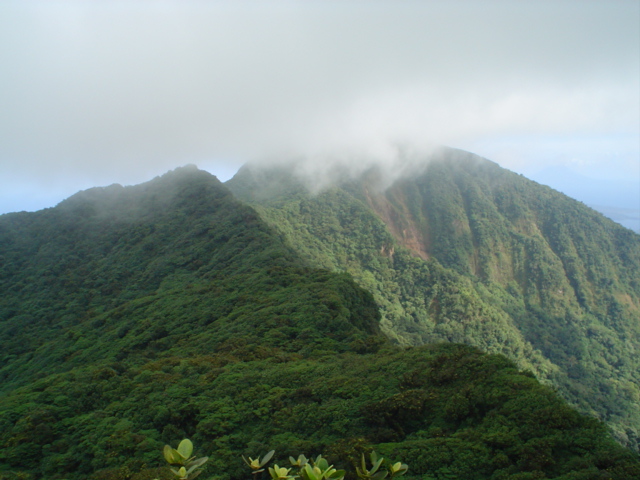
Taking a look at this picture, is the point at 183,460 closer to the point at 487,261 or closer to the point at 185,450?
the point at 185,450

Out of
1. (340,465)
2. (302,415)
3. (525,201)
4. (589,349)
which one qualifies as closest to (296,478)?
(340,465)

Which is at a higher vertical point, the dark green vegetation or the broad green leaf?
the broad green leaf

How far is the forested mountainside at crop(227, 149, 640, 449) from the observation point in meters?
83.6

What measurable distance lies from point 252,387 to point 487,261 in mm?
109287

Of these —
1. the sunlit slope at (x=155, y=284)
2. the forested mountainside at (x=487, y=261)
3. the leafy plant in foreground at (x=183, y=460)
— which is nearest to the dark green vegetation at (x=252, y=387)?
the sunlit slope at (x=155, y=284)

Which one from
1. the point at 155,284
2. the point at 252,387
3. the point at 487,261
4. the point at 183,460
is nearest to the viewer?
the point at 183,460

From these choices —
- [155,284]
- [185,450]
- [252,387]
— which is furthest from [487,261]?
[185,450]

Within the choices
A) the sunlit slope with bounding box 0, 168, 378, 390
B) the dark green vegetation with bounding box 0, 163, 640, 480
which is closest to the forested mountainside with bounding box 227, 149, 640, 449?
the sunlit slope with bounding box 0, 168, 378, 390

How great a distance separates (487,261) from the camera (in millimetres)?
118625

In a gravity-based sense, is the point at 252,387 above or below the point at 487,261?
above

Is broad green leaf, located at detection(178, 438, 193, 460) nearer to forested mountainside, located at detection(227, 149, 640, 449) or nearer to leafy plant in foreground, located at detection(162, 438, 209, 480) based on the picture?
leafy plant in foreground, located at detection(162, 438, 209, 480)

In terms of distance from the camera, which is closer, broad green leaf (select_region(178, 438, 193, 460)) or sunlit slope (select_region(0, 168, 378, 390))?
broad green leaf (select_region(178, 438, 193, 460))

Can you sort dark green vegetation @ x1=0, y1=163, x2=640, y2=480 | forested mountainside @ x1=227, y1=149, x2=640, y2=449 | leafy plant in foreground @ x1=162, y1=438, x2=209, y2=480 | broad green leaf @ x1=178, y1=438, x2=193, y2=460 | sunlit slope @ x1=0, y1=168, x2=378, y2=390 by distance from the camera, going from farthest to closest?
1. forested mountainside @ x1=227, y1=149, x2=640, y2=449
2. sunlit slope @ x1=0, y1=168, x2=378, y2=390
3. dark green vegetation @ x1=0, y1=163, x2=640, y2=480
4. broad green leaf @ x1=178, y1=438, x2=193, y2=460
5. leafy plant in foreground @ x1=162, y1=438, x2=209, y2=480

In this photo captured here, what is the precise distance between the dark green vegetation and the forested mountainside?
1388 inches
